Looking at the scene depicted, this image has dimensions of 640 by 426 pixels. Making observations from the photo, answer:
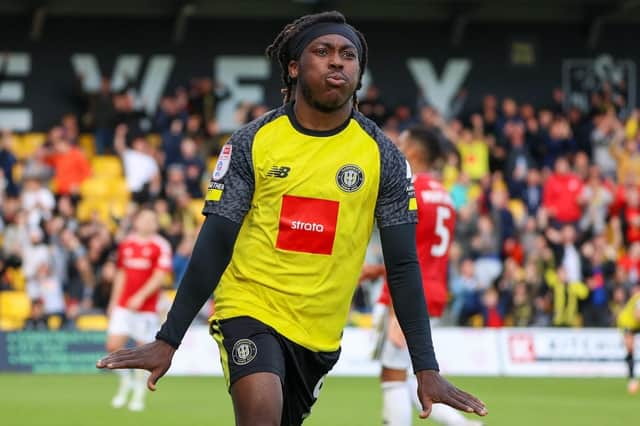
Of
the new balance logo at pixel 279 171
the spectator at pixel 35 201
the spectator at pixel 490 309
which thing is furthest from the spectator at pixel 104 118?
the new balance logo at pixel 279 171

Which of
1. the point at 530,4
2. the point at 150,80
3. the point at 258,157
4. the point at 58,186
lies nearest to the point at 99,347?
the point at 58,186

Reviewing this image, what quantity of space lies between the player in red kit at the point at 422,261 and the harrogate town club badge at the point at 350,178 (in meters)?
3.78

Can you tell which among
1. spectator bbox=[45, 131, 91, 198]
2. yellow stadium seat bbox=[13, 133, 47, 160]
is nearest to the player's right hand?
spectator bbox=[45, 131, 91, 198]

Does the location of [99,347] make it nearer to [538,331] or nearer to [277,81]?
[538,331]

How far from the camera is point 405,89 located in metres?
31.8

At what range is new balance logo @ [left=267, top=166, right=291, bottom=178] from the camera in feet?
19.3

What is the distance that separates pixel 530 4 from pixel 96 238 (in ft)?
44.7

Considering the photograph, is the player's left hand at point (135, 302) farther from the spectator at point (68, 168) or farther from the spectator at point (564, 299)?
the spectator at point (564, 299)

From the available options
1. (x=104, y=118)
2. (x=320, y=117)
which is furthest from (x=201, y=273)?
(x=104, y=118)

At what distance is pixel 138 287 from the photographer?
16422 mm

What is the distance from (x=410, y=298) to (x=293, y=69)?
3.88 ft

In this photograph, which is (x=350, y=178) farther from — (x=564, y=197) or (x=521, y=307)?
(x=564, y=197)

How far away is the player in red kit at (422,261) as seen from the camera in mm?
9656

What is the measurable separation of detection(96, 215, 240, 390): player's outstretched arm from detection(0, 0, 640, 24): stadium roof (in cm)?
2432
